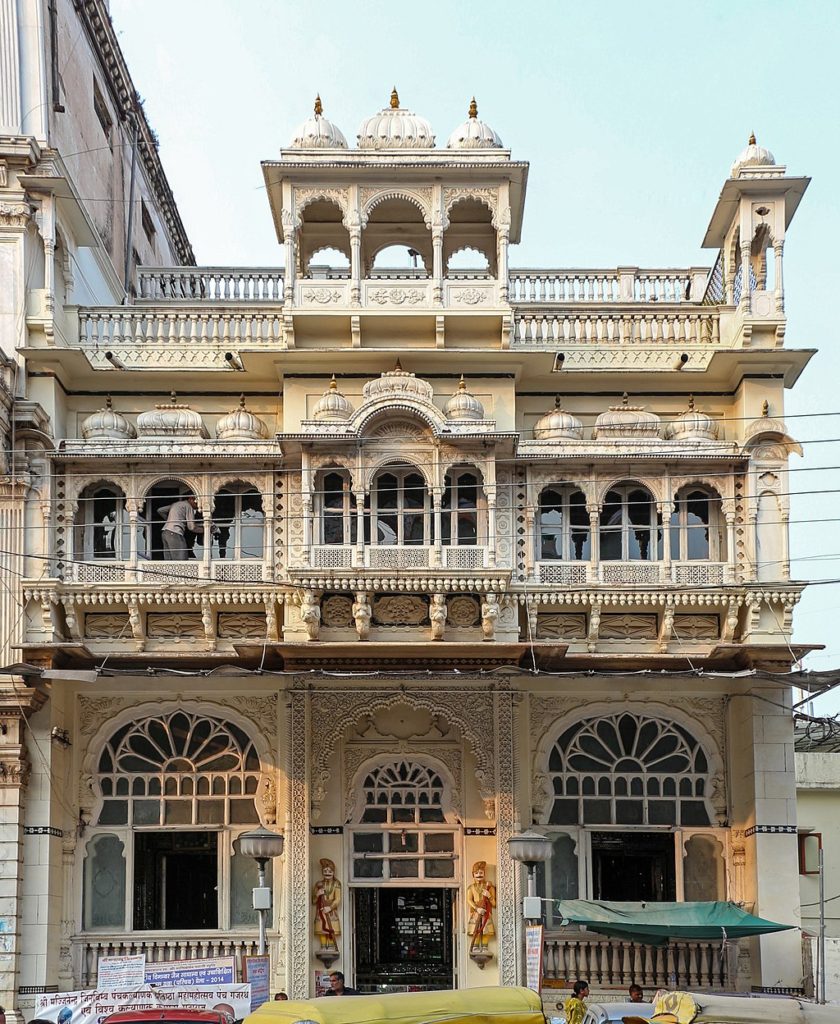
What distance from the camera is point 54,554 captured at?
957 inches

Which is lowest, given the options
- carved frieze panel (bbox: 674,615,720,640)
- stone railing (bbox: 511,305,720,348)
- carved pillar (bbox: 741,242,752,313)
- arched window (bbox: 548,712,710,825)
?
arched window (bbox: 548,712,710,825)

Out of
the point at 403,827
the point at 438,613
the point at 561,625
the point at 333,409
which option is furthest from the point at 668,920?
the point at 333,409

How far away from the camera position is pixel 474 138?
25.3m

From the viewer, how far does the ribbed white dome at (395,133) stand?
83.3 ft

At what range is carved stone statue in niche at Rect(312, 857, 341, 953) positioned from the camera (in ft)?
79.0

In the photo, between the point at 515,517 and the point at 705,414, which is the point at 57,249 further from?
the point at 705,414

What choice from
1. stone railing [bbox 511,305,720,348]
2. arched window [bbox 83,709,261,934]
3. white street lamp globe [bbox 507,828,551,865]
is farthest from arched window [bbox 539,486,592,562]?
arched window [bbox 83,709,261,934]

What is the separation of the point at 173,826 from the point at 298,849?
6.23 ft

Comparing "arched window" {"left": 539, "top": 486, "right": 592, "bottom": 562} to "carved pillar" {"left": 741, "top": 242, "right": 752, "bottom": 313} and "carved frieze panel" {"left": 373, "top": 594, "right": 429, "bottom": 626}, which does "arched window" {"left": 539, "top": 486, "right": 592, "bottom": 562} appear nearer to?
"carved frieze panel" {"left": 373, "top": 594, "right": 429, "bottom": 626}

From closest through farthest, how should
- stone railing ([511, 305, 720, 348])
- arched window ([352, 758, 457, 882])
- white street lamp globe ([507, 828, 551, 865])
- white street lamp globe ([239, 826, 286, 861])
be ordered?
white street lamp globe ([507, 828, 551, 865]), white street lamp globe ([239, 826, 286, 861]), arched window ([352, 758, 457, 882]), stone railing ([511, 305, 720, 348])

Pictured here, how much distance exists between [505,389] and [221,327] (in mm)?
4366

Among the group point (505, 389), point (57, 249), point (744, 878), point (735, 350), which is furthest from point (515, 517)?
point (57, 249)

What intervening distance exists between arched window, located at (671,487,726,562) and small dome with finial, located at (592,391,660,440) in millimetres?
1019

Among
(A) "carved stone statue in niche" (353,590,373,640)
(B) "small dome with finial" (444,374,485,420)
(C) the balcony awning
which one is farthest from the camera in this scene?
(B) "small dome with finial" (444,374,485,420)
